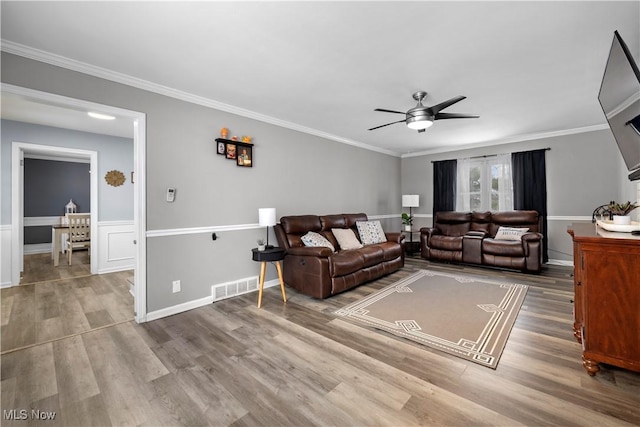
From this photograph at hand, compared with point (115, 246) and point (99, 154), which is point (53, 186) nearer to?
point (99, 154)

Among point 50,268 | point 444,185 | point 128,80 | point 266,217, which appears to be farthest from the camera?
point 444,185

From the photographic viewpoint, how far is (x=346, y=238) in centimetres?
437

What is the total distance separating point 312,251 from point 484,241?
11.1 ft

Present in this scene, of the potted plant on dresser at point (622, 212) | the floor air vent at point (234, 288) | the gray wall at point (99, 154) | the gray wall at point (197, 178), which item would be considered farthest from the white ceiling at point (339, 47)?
the floor air vent at point (234, 288)

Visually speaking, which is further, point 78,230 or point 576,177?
point 78,230

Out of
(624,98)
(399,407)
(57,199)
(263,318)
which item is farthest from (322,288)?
(57,199)

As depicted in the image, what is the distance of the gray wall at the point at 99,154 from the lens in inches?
153

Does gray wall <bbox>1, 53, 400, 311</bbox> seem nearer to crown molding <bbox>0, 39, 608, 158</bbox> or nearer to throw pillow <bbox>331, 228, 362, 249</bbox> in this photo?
crown molding <bbox>0, 39, 608, 158</bbox>

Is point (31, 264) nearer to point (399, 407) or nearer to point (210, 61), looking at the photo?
point (210, 61)

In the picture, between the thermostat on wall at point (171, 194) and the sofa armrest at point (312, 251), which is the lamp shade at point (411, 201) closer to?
the sofa armrest at point (312, 251)

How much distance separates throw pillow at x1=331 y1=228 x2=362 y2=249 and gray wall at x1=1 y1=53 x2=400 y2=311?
61cm

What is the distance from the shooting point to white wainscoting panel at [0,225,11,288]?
12.3 ft

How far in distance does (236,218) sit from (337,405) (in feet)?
8.46

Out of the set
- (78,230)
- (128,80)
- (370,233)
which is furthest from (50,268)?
(370,233)
